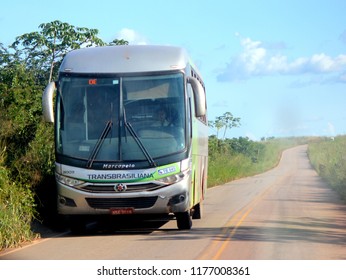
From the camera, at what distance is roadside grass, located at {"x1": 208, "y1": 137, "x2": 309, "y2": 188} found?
4056cm

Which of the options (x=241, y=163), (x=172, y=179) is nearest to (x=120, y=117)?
(x=172, y=179)

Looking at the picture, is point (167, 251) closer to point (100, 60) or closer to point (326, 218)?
point (100, 60)

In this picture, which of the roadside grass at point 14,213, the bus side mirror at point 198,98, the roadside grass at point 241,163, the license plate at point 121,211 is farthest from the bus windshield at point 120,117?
the roadside grass at point 241,163

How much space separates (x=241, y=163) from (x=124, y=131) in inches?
1595

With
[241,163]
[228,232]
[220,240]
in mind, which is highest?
[220,240]

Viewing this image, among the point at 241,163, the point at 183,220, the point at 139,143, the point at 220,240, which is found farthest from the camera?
the point at 241,163

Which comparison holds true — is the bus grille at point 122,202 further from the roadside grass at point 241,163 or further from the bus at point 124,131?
the roadside grass at point 241,163

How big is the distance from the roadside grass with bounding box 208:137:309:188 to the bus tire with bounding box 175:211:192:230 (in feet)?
70.2

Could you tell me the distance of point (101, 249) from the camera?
1199 centimetres

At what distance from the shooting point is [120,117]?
13508 mm

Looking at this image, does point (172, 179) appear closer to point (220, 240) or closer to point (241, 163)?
point (220, 240)

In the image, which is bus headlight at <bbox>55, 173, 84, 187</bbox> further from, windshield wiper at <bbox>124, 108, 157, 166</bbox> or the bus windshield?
windshield wiper at <bbox>124, 108, 157, 166</bbox>

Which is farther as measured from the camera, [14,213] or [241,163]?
[241,163]

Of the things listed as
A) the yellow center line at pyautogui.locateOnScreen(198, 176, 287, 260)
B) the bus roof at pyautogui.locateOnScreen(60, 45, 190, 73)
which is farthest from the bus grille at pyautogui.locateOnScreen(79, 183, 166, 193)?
the bus roof at pyautogui.locateOnScreen(60, 45, 190, 73)
